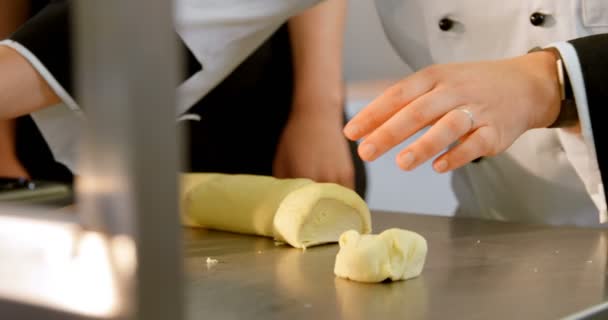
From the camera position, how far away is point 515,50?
1.02 meters

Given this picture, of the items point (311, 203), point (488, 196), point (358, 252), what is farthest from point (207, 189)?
point (488, 196)

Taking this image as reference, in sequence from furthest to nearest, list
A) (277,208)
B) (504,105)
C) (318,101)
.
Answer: (318,101), (277,208), (504,105)

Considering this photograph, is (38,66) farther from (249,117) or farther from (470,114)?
(249,117)

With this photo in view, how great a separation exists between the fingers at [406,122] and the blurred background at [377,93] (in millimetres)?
809

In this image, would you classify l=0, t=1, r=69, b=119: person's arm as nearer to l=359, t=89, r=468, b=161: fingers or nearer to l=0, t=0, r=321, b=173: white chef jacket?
l=0, t=0, r=321, b=173: white chef jacket

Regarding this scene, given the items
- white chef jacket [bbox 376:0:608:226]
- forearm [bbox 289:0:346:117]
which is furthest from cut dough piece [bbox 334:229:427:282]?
forearm [bbox 289:0:346:117]

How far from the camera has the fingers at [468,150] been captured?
0.66 m

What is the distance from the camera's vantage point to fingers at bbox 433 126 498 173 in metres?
0.66

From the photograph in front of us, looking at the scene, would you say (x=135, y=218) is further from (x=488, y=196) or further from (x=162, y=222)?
(x=488, y=196)

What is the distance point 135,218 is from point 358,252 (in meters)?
0.40

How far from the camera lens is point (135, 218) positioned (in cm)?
22

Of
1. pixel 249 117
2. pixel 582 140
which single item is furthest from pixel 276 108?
pixel 582 140

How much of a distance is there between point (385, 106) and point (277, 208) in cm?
20

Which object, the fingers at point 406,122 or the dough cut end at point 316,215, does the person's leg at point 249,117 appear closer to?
the dough cut end at point 316,215
